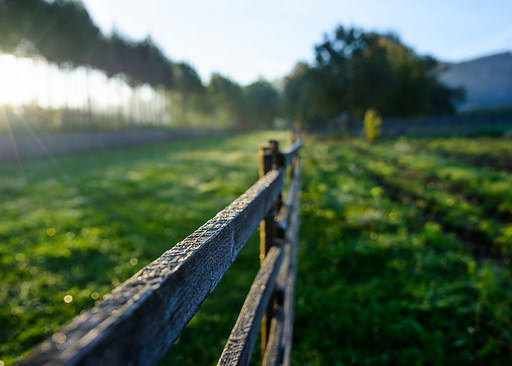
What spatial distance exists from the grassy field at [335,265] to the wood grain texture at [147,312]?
9.77 feet

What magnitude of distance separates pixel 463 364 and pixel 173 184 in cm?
974

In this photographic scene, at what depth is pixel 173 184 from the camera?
36.4ft

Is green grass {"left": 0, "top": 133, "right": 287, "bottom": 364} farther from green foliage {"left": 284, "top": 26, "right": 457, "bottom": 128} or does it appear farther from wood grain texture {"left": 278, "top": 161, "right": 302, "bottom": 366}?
green foliage {"left": 284, "top": 26, "right": 457, "bottom": 128}

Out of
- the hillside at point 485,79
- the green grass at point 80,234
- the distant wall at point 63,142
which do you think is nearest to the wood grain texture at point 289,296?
the green grass at point 80,234

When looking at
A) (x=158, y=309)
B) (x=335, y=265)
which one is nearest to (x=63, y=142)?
(x=335, y=265)

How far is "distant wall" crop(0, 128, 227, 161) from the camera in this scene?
757 inches

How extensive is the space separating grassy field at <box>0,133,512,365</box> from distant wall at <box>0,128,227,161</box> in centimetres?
1238

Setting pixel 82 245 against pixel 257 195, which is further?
pixel 82 245

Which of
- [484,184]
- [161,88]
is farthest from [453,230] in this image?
[161,88]

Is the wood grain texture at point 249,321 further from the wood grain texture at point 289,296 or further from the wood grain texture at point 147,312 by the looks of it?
the wood grain texture at point 289,296

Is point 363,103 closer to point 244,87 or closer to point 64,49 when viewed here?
point 64,49

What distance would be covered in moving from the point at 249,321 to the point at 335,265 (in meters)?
3.85

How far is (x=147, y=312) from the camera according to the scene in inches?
22.7

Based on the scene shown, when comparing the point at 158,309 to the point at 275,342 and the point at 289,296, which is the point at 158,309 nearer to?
the point at 275,342
